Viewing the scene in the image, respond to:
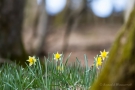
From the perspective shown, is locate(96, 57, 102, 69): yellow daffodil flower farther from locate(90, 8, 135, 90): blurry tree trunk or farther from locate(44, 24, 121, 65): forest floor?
locate(44, 24, 121, 65): forest floor

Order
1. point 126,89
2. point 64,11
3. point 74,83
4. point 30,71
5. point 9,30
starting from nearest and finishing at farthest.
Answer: point 126,89, point 74,83, point 30,71, point 9,30, point 64,11

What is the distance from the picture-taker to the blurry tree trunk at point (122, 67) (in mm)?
1641

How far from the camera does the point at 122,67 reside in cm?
166

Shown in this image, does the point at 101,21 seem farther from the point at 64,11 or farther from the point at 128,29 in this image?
the point at 128,29

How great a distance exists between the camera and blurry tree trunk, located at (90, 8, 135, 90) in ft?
5.38

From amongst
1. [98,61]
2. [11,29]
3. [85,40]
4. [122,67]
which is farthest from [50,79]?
[85,40]

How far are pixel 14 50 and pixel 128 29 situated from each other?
5.10m

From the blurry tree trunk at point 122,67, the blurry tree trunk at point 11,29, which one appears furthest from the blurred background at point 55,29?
the blurry tree trunk at point 122,67

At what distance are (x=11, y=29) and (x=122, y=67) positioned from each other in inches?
194

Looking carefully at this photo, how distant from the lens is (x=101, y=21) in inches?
734

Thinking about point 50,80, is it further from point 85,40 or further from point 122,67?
point 85,40

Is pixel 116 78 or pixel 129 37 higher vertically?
pixel 129 37

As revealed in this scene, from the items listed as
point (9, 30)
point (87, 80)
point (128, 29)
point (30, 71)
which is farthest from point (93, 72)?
point (9, 30)

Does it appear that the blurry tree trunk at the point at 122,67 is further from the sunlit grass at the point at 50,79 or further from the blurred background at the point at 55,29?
the blurred background at the point at 55,29
